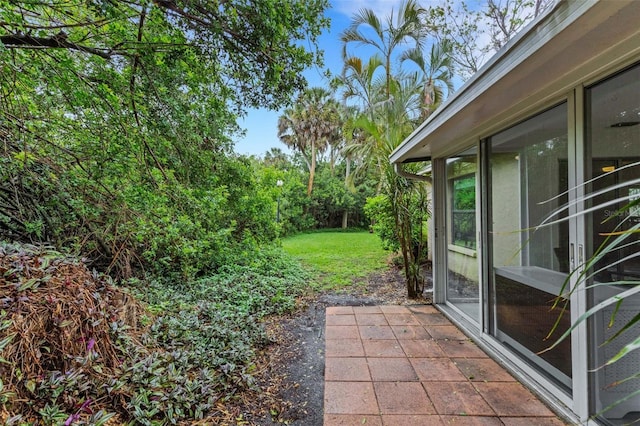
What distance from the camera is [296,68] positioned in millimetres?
3467

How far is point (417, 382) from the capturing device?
2.53 metres

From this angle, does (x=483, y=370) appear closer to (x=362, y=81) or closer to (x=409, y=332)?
(x=409, y=332)

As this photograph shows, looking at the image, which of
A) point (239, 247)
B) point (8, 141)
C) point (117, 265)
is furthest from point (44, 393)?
point (239, 247)

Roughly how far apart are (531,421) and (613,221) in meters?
1.35

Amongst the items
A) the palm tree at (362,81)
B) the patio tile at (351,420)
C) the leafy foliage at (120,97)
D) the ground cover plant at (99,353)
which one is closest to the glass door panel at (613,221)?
the patio tile at (351,420)

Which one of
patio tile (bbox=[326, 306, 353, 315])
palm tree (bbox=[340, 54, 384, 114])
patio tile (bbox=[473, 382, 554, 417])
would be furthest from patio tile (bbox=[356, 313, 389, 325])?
palm tree (bbox=[340, 54, 384, 114])

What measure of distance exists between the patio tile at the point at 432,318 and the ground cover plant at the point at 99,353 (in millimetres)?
1904

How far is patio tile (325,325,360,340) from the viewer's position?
135 inches

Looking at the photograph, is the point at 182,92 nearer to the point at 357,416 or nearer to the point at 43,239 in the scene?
the point at 43,239

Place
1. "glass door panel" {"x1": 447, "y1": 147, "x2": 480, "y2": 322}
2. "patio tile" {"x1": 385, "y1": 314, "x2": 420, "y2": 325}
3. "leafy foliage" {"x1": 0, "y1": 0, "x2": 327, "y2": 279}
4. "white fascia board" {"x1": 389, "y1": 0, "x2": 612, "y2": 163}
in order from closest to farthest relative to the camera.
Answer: "white fascia board" {"x1": 389, "y1": 0, "x2": 612, "y2": 163} < "leafy foliage" {"x1": 0, "y1": 0, "x2": 327, "y2": 279} < "glass door panel" {"x1": 447, "y1": 147, "x2": 480, "y2": 322} < "patio tile" {"x1": 385, "y1": 314, "x2": 420, "y2": 325}

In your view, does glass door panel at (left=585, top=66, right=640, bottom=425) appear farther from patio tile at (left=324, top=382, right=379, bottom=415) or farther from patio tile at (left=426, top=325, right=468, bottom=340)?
patio tile at (left=426, top=325, right=468, bottom=340)

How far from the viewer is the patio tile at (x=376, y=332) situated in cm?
342

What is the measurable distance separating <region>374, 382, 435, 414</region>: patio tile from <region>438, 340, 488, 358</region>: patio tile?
0.71 meters

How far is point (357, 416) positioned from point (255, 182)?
15.3ft
